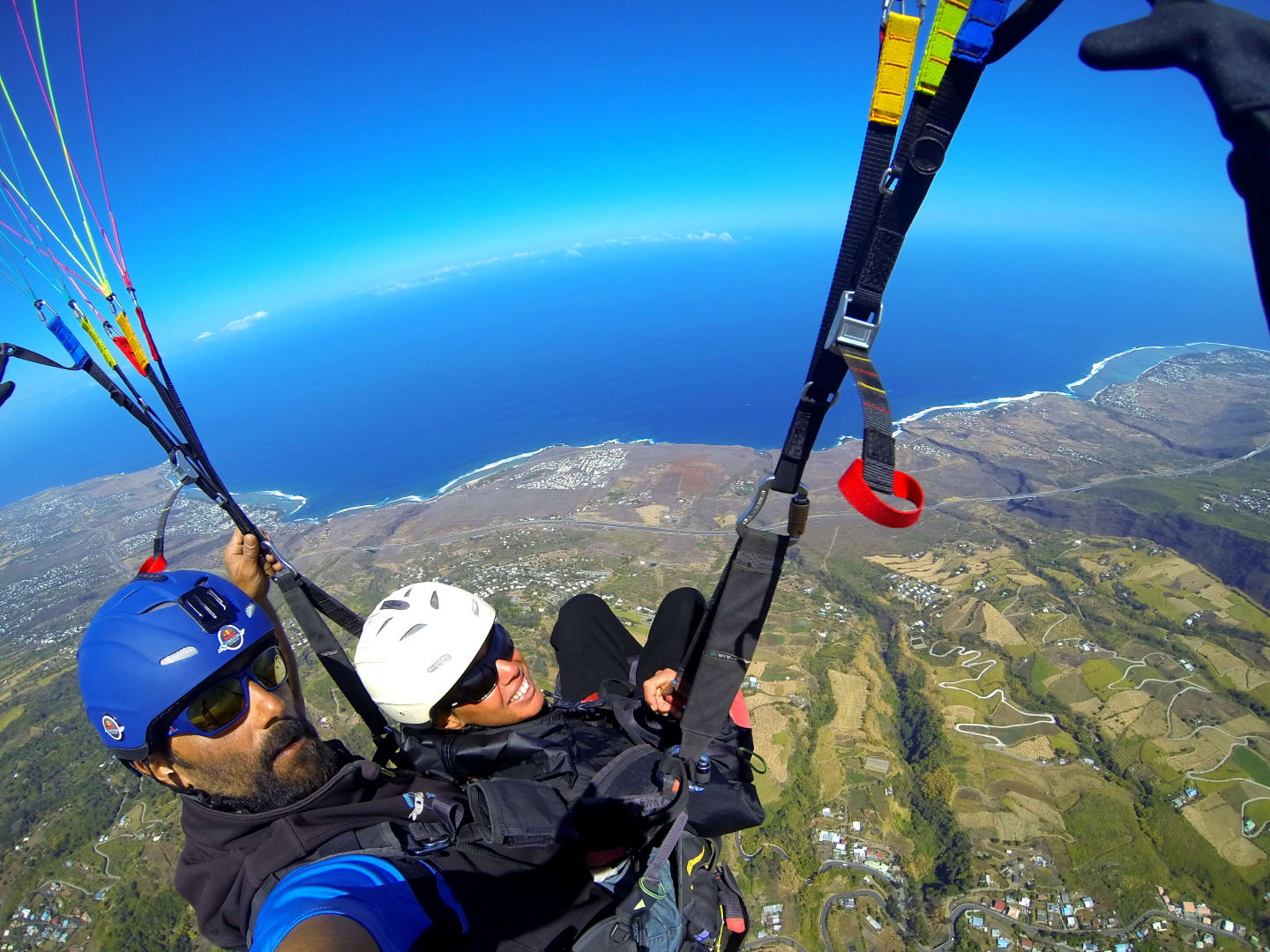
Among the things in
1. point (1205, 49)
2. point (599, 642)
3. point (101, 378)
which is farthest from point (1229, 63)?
point (599, 642)

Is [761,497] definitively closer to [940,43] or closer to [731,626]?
[731,626]

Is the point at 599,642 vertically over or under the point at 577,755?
under

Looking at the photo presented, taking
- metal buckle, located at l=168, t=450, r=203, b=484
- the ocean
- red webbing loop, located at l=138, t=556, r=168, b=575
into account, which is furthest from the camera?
the ocean

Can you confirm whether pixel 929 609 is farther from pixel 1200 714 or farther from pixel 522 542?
pixel 522 542

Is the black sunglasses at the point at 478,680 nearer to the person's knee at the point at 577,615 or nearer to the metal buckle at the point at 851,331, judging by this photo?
the person's knee at the point at 577,615

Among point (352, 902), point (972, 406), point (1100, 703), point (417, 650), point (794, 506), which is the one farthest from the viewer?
point (972, 406)

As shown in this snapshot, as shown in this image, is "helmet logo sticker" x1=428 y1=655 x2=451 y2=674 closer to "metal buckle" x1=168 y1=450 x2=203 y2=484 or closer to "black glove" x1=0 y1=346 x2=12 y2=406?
"metal buckle" x1=168 y1=450 x2=203 y2=484

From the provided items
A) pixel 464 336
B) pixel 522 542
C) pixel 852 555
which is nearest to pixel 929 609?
pixel 852 555

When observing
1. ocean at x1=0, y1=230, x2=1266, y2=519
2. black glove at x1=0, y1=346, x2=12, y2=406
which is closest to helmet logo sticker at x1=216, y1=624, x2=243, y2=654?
black glove at x1=0, y1=346, x2=12, y2=406
